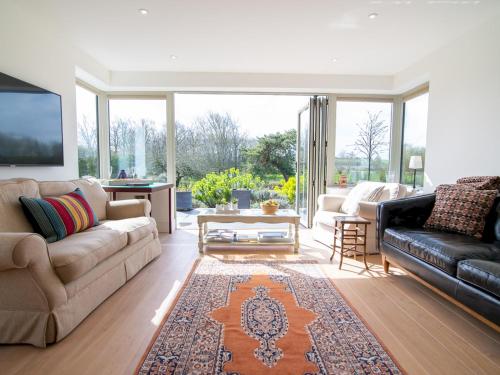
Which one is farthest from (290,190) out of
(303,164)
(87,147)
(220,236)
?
(87,147)

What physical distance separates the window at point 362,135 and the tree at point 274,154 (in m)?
1.72

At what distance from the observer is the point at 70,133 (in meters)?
3.25

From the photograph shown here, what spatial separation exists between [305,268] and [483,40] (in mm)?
2935

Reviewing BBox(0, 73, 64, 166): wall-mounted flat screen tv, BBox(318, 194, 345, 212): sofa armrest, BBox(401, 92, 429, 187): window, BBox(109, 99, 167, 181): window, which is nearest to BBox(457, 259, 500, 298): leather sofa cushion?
BBox(318, 194, 345, 212): sofa armrest

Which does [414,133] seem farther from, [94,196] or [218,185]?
[94,196]

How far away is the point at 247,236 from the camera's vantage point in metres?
3.69

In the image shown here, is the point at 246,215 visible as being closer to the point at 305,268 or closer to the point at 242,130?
the point at 305,268

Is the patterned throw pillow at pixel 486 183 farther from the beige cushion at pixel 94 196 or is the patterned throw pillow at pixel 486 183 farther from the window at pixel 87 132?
the window at pixel 87 132

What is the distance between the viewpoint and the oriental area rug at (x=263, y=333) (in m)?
1.49

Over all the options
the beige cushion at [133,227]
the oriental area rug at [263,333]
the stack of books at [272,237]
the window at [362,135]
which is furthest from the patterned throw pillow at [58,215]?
the window at [362,135]

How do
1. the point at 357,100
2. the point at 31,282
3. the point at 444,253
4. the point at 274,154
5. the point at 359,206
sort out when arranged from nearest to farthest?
the point at 31,282 < the point at 444,253 < the point at 359,206 < the point at 357,100 < the point at 274,154

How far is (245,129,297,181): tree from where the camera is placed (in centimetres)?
641

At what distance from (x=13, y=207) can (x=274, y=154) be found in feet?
16.7

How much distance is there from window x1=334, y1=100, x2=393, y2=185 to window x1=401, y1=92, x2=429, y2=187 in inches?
10.4
